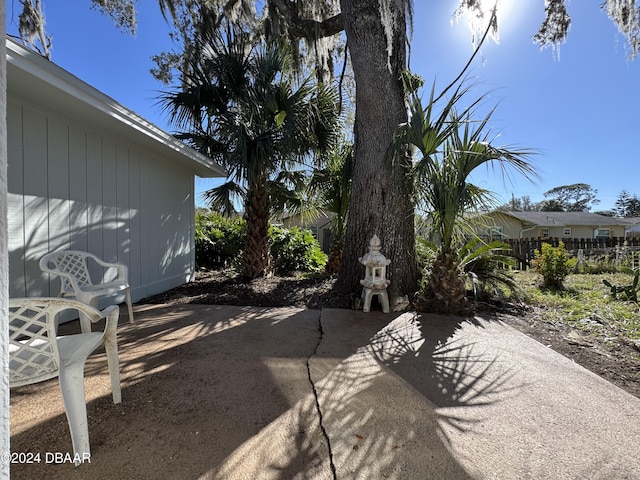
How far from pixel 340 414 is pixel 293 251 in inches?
222

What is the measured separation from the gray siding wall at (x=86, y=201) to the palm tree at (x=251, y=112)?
3.62 feet

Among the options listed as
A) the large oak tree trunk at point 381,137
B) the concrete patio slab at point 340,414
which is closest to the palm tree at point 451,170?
the large oak tree trunk at point 381,137

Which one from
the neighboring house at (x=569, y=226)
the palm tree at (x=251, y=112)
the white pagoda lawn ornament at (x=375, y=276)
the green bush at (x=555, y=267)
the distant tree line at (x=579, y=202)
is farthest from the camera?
the distant tree line at (x=579, y=202)

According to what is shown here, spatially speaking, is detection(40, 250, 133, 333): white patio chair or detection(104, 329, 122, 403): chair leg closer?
detection(104, 329, 122, 403): chair leg

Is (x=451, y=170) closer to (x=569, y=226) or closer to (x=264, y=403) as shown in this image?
(x=264, y=403)

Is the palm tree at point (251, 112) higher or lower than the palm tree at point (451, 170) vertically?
higher

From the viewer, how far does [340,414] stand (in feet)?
5.29

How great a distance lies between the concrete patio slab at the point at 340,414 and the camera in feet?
4.15

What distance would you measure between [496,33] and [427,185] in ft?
11.3

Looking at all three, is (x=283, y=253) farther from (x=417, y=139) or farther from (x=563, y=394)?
(x=563, y=394)

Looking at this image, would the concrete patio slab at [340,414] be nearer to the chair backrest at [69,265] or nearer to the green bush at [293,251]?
the chair backrest at [69,265]

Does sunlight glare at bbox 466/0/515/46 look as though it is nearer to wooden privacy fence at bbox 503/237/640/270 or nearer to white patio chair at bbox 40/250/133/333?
wooden privacy fence at bbox 503/237/640/270

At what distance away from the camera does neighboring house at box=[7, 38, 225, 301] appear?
2760 millimetres

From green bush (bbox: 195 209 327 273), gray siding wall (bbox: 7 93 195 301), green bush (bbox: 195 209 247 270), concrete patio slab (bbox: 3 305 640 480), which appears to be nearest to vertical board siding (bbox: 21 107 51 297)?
gray siding wall (bbox: 7 93 195 301)
